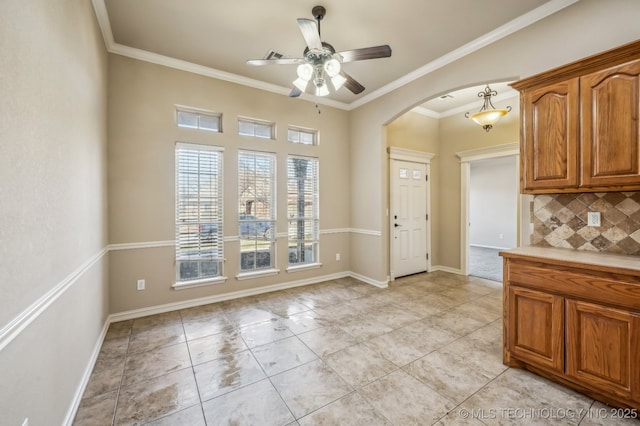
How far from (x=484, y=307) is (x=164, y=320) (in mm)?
4114

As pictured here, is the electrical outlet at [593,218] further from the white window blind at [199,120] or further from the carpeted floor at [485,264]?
the white window blind at [199,120]

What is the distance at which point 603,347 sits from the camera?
5.78ft

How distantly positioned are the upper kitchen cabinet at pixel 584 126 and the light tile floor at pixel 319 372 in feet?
5.26

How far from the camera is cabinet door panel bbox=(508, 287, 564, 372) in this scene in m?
1.96

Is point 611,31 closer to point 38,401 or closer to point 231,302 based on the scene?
point 38,401

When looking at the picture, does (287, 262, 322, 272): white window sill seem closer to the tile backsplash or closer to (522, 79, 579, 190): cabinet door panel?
the tile backsplash

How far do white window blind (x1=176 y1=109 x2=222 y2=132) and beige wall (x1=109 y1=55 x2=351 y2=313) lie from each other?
12 centimetres

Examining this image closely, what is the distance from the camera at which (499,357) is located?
7.79 ft

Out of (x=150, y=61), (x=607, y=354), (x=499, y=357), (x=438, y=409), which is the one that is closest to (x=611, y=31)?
(x=607, y=354)

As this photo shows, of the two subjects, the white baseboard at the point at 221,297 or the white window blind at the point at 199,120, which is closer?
the white baseboard at the point at 221,297

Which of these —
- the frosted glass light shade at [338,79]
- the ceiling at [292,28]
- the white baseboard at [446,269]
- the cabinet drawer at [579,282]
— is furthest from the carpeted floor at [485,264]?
the frosted glass light shade at [338,79]

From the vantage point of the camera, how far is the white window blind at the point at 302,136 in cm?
448

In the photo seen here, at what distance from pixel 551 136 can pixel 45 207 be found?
11.7ft

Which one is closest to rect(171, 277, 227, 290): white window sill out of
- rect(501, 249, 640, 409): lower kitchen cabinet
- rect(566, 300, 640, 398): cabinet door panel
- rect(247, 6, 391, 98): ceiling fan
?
rect(247, 6, 391, 98): ceiling fan
